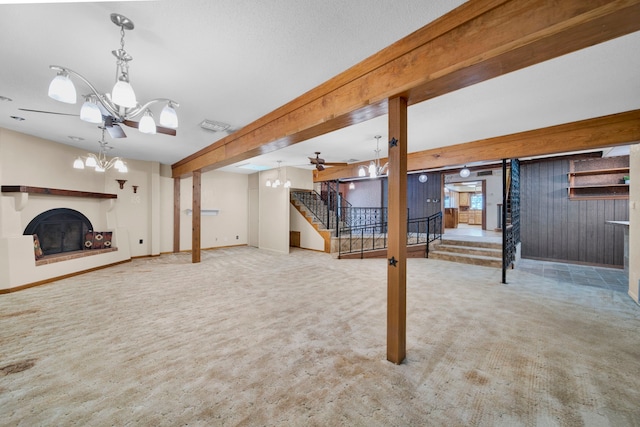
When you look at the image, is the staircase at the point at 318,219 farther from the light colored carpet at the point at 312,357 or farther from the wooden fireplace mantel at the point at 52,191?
the wooden fireplace mantel at the point at 52,191

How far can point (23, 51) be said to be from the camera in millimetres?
2332

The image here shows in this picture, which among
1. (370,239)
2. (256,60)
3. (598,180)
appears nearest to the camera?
(256,60)

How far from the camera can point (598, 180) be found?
6.29 m

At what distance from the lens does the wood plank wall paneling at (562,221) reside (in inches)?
241

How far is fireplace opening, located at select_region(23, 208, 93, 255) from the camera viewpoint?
5227 mm

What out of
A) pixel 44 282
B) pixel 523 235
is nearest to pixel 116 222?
pixel 44 282

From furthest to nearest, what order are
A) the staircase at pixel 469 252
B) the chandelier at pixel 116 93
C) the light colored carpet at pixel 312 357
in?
the staircase at pixel 469 252 < the chandelier at pixel 116 93 < the light colored carpet at pixel 312 357

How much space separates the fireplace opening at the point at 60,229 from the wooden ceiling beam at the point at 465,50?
20.2 feet

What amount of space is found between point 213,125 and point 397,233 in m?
3.65

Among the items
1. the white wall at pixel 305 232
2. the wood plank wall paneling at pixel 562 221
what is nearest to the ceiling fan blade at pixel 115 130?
the white wall at pixel 305 232

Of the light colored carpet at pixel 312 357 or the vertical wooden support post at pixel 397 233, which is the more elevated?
the vertical wooden support post at pixel 397 233

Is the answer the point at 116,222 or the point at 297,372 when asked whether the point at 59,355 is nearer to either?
the point at 297,372

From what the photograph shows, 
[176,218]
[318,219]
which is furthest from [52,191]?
[318,219]

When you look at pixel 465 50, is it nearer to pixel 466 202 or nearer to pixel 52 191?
pixel 52 191
